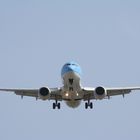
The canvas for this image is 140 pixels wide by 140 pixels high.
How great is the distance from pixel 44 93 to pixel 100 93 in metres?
5.11

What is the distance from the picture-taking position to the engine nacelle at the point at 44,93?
42.8 meters

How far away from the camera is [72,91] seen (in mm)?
42531

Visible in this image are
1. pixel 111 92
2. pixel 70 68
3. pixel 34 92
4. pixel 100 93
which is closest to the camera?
pixel 70 68

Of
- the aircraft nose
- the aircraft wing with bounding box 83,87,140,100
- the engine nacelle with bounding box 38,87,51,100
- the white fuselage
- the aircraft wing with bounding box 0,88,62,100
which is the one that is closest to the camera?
the white fuselage

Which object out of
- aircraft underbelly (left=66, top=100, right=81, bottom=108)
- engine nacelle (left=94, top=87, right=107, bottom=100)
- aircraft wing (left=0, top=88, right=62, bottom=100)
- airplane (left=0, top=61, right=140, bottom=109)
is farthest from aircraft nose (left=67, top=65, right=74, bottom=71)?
aircraft underbelly (left=66, top=100, right=81, bottom=108)

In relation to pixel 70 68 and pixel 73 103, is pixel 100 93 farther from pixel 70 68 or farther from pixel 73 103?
pixel 70 68

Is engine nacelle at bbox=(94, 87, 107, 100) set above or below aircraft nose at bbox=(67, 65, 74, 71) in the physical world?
below

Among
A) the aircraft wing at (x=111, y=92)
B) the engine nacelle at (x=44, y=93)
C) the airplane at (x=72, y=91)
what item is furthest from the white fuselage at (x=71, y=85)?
the engine nacelle at (x=44, y=93)

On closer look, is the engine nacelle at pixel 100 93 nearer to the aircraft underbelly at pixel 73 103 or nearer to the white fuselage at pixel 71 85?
the white fuselage at pixel 71 85

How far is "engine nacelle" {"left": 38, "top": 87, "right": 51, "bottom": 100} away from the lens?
42812 mm

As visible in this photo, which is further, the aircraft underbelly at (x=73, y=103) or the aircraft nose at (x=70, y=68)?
the aircraft underbelly at (x=73, y=103)

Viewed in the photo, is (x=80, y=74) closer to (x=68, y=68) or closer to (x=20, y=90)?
(x=68, y=68)

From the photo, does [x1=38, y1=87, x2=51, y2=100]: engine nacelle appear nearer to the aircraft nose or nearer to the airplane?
the airplane

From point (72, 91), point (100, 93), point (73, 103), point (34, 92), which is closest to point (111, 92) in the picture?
point (100, 93)
